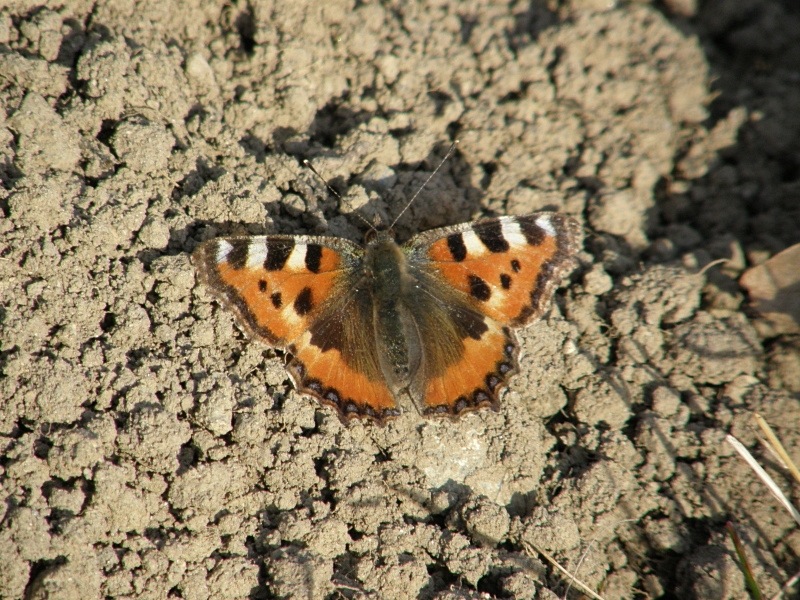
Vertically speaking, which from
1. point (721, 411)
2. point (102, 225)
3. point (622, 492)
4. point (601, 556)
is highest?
point (102, 225)

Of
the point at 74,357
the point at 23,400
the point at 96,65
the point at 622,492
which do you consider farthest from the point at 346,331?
the point at 96,65

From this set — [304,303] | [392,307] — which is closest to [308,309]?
[304,303]

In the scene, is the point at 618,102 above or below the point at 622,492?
above

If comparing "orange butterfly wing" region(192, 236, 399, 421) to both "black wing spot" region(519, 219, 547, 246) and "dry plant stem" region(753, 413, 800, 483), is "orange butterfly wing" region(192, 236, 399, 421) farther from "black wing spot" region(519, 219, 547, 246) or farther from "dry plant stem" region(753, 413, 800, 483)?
"dry plant stem" region(753, 413, 800, 483)

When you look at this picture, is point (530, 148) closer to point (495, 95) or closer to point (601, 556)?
point (495, 95)

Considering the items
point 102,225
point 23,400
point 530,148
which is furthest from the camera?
point 530,148

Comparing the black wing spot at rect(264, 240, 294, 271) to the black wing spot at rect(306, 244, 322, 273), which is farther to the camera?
the black wing spot at rect(306, 244, 322, 273)

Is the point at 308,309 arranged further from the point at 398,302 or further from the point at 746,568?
the point at 746,568

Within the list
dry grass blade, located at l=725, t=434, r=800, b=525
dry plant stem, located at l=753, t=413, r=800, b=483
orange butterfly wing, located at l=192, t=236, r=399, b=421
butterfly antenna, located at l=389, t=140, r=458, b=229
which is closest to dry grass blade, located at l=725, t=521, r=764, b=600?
dry grass blade, located at l=725, t=434, r=800, b=525
